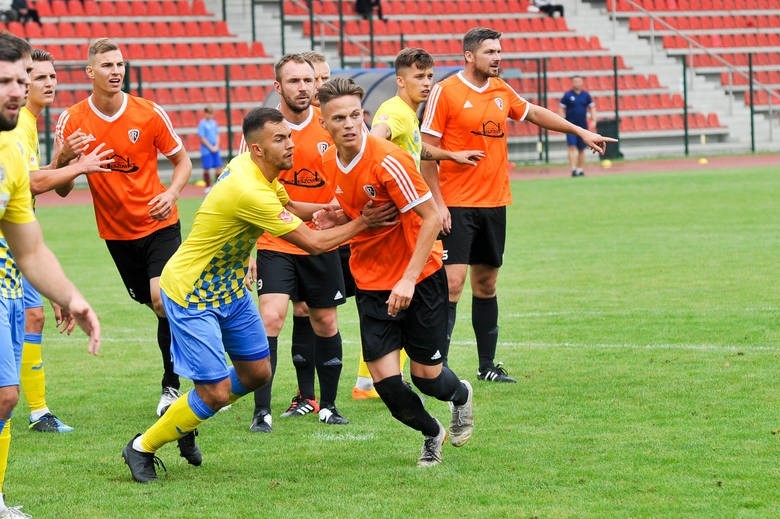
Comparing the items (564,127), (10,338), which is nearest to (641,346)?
(564,127)

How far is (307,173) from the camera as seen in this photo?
7.82m

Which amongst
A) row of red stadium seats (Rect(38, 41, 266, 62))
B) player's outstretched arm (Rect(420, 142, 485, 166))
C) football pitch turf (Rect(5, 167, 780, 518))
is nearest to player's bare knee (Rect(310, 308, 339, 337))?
football pitch turf (Rect(5, 167, 780, 518))

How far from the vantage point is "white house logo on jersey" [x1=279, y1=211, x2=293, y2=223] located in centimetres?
615

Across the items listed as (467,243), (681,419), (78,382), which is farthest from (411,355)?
(78,382)

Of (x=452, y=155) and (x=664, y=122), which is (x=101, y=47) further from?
→ (x=664, y=122)

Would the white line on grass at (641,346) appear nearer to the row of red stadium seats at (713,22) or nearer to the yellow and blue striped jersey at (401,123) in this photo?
the yellow and blue striped jersey at (401,123)

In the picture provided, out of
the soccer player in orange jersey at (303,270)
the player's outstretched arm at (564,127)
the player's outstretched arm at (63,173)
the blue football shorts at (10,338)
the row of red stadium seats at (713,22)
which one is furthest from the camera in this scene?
the row of red stadium seats at (713,22)

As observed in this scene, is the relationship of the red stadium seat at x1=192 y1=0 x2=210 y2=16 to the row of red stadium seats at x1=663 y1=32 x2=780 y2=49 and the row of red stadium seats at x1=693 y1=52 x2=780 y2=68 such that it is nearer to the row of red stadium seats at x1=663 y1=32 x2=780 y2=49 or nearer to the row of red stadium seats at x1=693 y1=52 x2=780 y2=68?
the row of red stadium seats at x1=663 y1=32 x2=780 y2=49

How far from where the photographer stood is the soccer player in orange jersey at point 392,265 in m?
6.22

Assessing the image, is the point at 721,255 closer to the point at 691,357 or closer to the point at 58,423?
the point at 691,357

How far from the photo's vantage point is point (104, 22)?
31.9m

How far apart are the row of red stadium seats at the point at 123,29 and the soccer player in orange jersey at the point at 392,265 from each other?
24.8 m

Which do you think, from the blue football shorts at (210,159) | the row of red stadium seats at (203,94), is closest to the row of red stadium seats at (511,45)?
the row of red stadium seats at (203,94)

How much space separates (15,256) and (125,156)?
9.68ft
